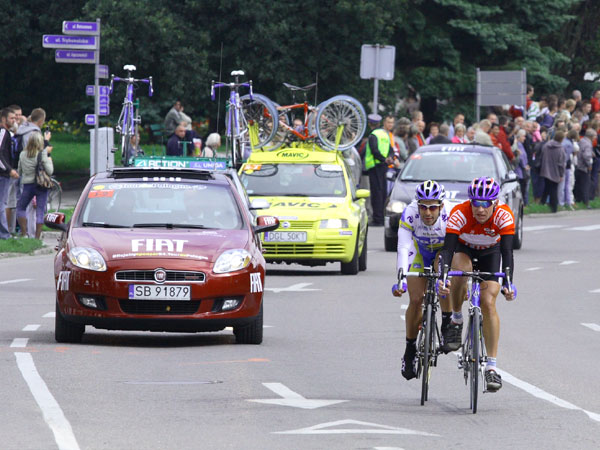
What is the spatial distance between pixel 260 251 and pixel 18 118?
12372 mm

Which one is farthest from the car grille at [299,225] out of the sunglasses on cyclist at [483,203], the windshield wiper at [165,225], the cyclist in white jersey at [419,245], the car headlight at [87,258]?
the sunglasses on cyclist at [483,203]

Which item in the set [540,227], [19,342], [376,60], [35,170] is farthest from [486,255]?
[376,60]

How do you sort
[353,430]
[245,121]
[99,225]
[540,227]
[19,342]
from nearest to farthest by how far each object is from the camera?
[353,430] < [19,342] < [99,225] < [245,121] < [540,227]

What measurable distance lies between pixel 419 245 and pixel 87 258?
3202 millimetres

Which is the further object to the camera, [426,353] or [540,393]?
[540,393]

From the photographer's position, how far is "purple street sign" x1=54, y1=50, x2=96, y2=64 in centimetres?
2902

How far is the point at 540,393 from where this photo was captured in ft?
37.9

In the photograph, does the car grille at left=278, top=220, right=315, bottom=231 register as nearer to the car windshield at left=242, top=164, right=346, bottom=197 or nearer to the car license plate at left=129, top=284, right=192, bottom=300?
the car windshield at left=242, top=164, right=346, bottom=197

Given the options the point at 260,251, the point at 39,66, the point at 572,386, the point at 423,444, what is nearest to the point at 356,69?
the point at 39,66

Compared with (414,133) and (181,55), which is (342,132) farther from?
(181,55)

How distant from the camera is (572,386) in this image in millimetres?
11984

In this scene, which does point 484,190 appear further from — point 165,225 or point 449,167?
point 449,167

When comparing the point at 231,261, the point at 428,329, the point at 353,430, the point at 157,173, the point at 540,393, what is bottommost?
the point at 540,393

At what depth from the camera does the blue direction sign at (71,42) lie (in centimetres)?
2880
